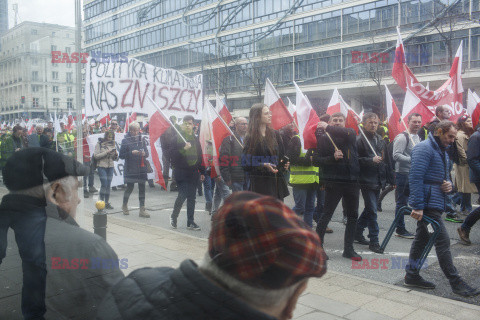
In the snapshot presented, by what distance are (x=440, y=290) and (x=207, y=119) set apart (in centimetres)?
285

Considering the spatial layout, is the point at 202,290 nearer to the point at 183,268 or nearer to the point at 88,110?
the point at 183,268

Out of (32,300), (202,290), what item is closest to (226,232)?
(202,290)

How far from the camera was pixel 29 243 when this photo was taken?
1.41 m

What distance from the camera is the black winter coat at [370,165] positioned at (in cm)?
577

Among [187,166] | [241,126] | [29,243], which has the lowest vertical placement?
[187,166]

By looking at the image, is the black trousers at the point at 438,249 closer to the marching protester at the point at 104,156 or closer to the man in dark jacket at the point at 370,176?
the man in dark jacket at the point at 370,176

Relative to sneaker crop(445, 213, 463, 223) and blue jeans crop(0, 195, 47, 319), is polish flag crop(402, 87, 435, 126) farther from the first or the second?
blue jeans crop(0, 195, 47, 319)

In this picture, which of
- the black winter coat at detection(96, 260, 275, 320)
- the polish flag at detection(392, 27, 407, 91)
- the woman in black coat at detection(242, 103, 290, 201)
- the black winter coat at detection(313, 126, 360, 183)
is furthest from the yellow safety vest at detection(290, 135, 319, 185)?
the black winter coat at detection(96, 260, 275, 320)

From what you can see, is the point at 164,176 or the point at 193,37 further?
the point at 164,176

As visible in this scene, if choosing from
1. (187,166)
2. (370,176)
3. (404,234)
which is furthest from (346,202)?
(187,166)

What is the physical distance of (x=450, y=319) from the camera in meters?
3.47

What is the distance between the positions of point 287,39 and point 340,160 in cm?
560

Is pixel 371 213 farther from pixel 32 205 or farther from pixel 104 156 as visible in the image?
pixel 32 205

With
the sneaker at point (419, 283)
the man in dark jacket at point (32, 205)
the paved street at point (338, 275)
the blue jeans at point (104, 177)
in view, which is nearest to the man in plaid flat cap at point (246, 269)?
the paved street at point (338, 275)
